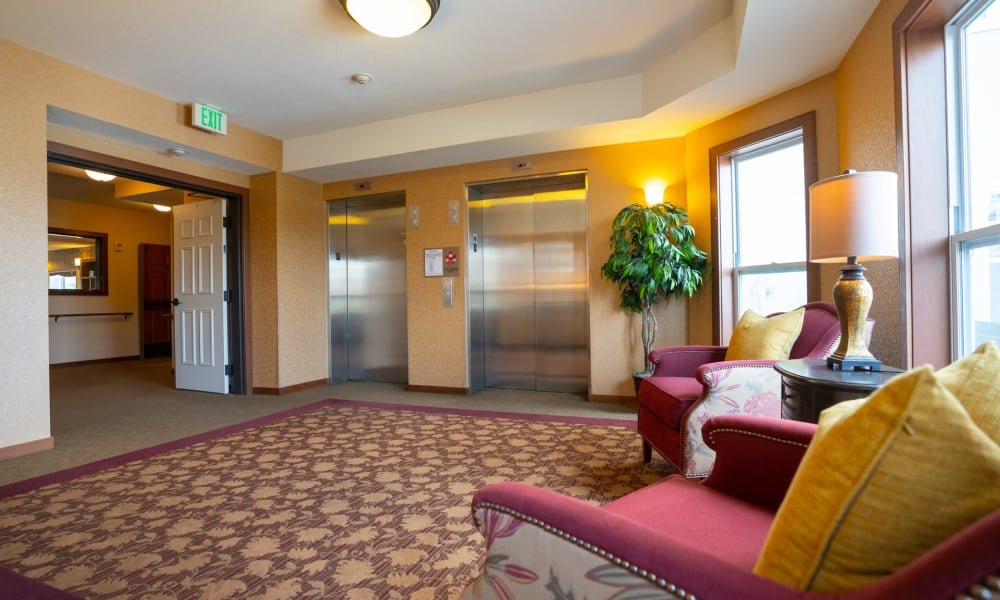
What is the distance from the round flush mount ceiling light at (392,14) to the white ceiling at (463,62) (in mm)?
248

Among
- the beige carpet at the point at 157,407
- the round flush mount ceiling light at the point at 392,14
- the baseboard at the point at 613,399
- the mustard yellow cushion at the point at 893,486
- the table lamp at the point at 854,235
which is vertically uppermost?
the round flush mount ceiling light at the point at 392,14

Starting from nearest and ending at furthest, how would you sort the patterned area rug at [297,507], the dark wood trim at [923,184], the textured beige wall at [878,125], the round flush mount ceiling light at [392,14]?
the patterned area rug at [297,507] → the dark wood trim at [923,184] → the textured beige wall at [878,125] → the round flush mount ceiling light at [392,14]

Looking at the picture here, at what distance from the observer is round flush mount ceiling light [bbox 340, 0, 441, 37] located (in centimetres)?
278

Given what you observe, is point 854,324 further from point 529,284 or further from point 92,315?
point 92,315

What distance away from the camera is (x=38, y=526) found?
2.24 m

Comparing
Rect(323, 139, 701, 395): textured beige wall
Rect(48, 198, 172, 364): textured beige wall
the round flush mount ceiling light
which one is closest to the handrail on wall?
Rect(48, 198, 172, 364): textured beige wall

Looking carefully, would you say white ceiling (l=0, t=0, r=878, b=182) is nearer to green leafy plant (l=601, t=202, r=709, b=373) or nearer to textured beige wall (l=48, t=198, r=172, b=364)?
green leafy plant (l=601, t=202, r=709, b=373)

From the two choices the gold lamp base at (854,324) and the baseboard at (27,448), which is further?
the baseboard at (27,448)

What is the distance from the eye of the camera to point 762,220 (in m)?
3.80

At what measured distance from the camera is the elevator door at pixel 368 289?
235 inches

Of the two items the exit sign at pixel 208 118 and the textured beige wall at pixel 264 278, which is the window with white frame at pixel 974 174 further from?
the textured beige wall at pixel 264 278

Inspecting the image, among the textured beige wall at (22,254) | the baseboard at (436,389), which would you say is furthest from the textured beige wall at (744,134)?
the textured beige wall at (22,254)

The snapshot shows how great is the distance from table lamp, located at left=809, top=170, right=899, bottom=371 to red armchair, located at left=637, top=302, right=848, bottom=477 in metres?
0.39

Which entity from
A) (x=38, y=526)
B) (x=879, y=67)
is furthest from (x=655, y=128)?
(x=38, y=526)
